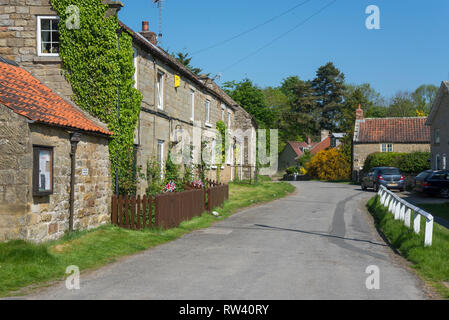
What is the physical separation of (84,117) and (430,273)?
32.6ft

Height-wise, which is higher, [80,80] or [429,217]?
[80,80]

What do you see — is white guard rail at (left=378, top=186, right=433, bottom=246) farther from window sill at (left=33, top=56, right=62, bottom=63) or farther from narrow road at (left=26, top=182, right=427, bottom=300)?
window sill at (left=33, top=56, right=62, bottom=63)

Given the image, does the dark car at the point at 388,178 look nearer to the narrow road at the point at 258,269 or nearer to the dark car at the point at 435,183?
the dark car at the point at 435,183

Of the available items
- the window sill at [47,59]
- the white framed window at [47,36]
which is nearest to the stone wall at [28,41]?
the window sill at [47,59]

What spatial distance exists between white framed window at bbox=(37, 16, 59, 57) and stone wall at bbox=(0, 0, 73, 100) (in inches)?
4.8

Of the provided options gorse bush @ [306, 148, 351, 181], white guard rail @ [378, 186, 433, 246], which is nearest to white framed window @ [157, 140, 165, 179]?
white guard rail @ [378, 186, 433, 246]

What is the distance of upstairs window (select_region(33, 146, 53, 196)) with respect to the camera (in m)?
10.1

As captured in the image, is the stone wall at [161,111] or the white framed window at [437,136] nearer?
the stone wall at [161,111]

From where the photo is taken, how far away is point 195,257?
32.8 feet

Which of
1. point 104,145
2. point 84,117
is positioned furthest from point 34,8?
point 104,145

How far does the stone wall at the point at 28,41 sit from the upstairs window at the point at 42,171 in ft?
12.9

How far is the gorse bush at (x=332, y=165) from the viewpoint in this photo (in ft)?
189
